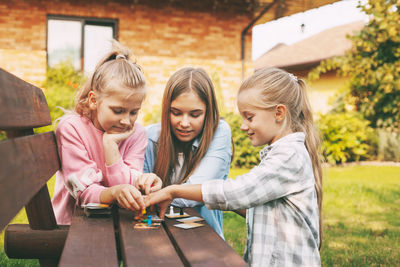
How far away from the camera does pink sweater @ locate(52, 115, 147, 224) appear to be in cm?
214

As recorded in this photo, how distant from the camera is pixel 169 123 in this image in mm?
A: 2623

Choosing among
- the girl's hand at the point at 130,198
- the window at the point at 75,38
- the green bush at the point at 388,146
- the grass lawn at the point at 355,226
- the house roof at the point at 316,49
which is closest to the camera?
the girl's hand at the point at 130,198

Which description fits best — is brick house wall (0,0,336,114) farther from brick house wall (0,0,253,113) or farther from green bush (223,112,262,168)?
green bush (223,112,262,168)

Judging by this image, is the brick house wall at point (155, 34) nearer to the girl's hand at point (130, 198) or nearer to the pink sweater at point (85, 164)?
the pink sweater at point (85, 164)

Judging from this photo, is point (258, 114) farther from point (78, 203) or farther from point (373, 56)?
point (373, 56)

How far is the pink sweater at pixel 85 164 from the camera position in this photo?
2.14 m

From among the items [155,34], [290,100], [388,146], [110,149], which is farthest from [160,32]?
[290,100]

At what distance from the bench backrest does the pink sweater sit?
0.28 ft

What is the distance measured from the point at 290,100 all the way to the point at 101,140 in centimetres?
105

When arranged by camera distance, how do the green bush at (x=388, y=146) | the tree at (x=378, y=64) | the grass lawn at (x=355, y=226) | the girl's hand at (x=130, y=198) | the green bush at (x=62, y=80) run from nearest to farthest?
the girl's hand at (x=130, y=198) < the grass lawn at (x=355, y=226) < the green bush at (x=62, y=80) < the tree at (x=378, y=64) < the green bush at (x=388, y=146)

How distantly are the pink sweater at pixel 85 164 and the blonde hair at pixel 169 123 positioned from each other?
0.15 metres

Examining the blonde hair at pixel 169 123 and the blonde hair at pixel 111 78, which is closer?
the blonde hair at pixel 111 78

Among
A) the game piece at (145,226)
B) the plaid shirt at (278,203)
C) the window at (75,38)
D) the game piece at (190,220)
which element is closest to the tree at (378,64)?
the window at (75,38)

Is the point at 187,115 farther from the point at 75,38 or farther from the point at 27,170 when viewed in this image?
the point at 75,38
